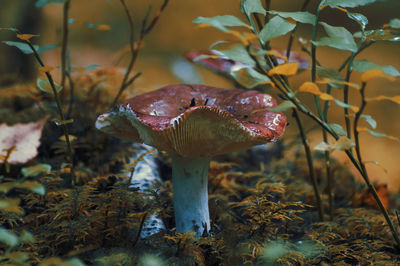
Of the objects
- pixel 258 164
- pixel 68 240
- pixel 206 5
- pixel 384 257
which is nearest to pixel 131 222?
pixel 68 240

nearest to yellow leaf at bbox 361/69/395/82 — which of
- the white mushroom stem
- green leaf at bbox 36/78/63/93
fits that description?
the white mushroom stem

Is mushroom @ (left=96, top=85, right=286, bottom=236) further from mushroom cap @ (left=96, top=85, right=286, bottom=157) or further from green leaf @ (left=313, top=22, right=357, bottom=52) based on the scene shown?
green leaf @ (left=313, top=22, right=357, bottom=52)

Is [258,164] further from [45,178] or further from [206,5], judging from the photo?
[206,5]

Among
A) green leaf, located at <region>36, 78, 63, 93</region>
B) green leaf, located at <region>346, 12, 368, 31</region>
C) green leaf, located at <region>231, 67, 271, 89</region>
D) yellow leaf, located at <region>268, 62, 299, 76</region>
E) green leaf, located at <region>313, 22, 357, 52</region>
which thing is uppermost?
green leaf, located at <region>346, 12, 368, 31</region>

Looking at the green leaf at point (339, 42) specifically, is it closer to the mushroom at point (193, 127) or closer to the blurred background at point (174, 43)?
the mushroom at point (193, 127)

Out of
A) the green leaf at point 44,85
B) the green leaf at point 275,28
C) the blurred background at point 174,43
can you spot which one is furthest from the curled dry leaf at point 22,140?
the blurred background at point 174,43

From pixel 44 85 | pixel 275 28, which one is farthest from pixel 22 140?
pixel 275 28
